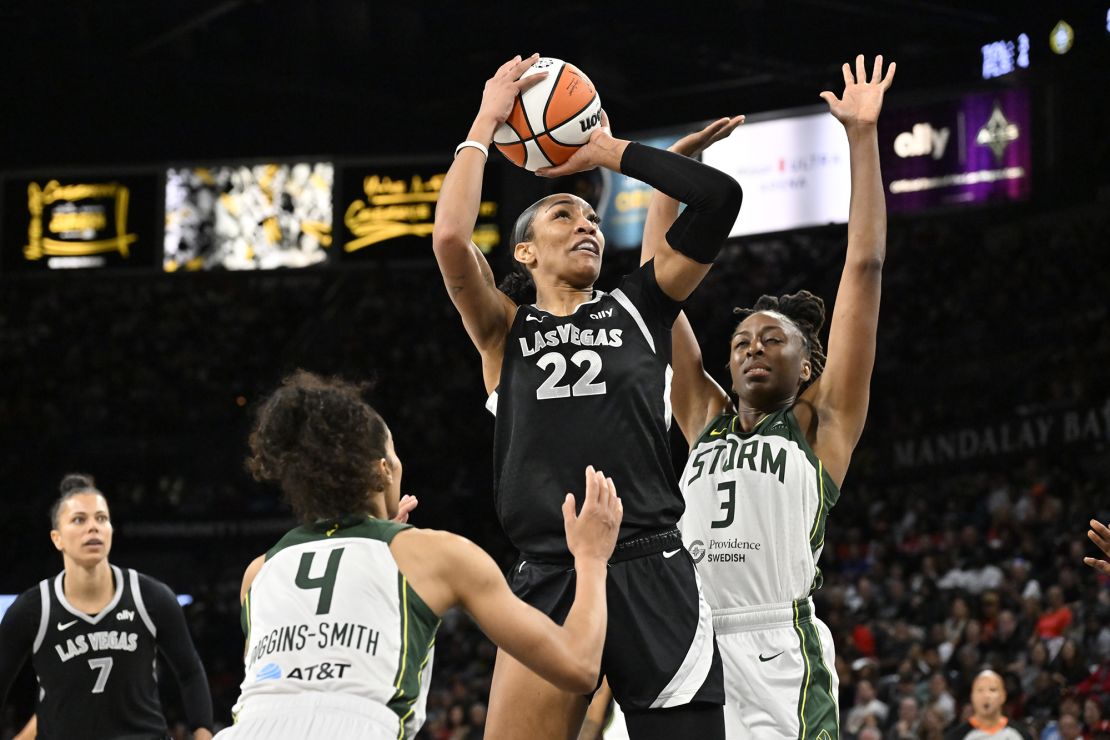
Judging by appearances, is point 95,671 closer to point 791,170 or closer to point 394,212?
point 791,170

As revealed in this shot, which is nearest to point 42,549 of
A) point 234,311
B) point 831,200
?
point 234,311

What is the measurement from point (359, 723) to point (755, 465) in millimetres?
1853

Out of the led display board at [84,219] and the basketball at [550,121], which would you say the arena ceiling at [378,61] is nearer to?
the led display board at [84,219]

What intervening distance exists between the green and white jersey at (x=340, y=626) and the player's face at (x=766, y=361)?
1.82 metres

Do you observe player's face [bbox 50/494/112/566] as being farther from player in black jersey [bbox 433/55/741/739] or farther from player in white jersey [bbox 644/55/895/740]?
player in white jersey [bbox 644/55/895/740]

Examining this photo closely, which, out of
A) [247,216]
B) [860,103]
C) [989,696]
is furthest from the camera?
[247,216]

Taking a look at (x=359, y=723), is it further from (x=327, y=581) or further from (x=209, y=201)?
(x=209, y=201)

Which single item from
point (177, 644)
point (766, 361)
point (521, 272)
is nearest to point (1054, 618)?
point (177, 644)

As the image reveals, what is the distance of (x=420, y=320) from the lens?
80.3 feet

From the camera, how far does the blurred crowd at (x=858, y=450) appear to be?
492 inches

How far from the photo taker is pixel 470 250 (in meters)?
4.07

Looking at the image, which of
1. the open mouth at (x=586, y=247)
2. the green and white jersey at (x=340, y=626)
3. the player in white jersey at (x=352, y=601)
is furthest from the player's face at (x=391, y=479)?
the open mouth at (x=586, y=247)

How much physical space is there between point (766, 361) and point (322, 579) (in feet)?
6.77

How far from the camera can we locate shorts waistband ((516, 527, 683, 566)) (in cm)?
385
